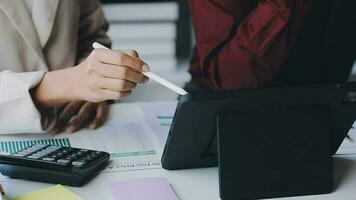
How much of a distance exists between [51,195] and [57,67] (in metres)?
0.61

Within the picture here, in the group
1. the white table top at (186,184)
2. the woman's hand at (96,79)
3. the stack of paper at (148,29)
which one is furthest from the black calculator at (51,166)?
the stack of paper at (148,29)

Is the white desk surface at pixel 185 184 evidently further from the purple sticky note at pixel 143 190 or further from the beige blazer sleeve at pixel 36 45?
the beige blazer sleeve at pixel 36 45

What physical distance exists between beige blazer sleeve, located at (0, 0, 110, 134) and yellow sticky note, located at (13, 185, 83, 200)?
0.88ft

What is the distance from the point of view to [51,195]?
95cm

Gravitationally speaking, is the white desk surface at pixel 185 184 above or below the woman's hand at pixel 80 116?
above

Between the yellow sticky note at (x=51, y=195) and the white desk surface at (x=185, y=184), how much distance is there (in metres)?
0.02

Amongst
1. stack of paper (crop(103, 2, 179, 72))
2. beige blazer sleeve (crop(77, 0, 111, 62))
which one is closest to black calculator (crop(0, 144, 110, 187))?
beige blazer sleeve (crop(77, 0, 111, 62))

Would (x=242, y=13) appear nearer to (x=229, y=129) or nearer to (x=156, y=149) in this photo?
(x=156, y=149)

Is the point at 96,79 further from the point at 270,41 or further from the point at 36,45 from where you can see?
the point at 270,41

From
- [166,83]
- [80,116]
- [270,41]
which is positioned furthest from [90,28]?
[166,83]

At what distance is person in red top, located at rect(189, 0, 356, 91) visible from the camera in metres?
1.55

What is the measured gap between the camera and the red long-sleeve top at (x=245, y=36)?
1536 mm

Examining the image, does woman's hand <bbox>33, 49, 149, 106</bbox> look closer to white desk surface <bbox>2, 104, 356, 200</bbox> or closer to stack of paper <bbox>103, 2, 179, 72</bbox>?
white desk surface <bbox>2, 104, 356, 200</bbox>

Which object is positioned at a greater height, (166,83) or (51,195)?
(166,83)
